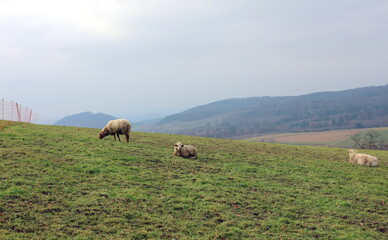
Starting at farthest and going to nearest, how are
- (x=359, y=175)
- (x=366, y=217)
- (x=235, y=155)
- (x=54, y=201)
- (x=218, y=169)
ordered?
(x=235, y=155) < (x=359, y=175) < (x=218, y=169) < (x=366, y=217) < (x=54, y=201)

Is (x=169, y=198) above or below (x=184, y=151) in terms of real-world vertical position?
below

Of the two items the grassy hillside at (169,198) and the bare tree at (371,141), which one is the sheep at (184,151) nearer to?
the grassy hillside at (169,198)

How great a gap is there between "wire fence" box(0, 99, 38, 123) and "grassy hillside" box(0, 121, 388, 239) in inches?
926

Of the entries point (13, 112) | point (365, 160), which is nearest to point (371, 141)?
point (365, 160)

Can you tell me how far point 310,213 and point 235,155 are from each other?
1398 centimetres

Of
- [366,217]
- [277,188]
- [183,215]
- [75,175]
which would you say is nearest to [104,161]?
[75,175]

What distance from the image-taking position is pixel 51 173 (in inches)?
623

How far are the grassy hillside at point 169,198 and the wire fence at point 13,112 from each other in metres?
23.5

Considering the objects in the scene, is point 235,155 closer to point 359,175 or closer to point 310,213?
point 359,175

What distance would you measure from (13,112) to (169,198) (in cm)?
4238

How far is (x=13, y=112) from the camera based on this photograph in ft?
156

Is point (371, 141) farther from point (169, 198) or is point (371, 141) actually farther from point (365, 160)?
point (169, 198)

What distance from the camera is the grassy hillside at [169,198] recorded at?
35.9 feet

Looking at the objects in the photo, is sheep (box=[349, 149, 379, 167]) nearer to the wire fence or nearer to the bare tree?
the bare tree
